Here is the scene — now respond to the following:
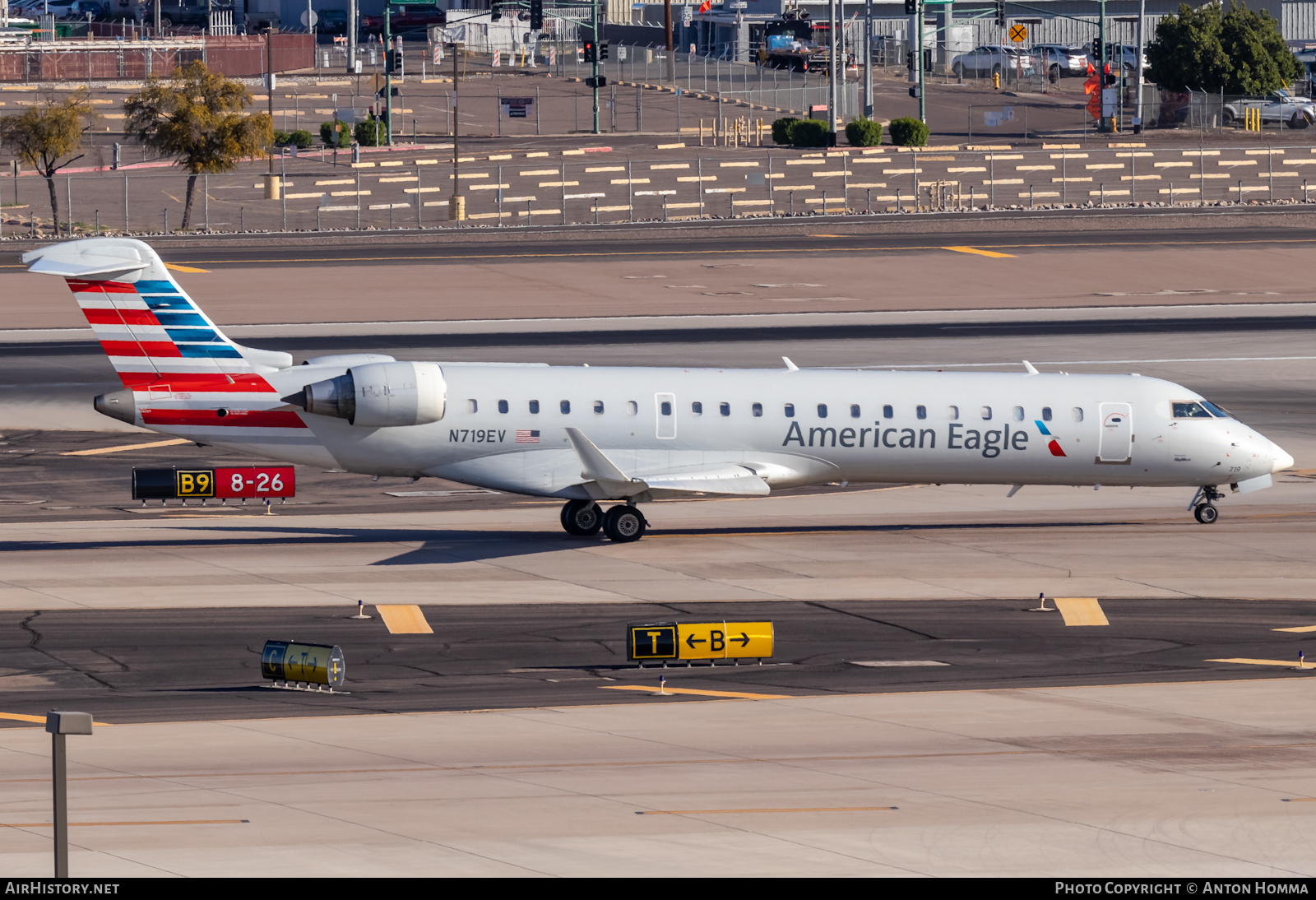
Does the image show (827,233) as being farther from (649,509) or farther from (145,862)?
(145,862)

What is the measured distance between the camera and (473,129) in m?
124

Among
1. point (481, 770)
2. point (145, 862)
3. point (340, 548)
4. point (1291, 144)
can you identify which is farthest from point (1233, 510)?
point (1291, 144)

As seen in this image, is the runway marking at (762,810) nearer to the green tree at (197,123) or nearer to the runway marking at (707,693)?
the runway marking at (707,693)

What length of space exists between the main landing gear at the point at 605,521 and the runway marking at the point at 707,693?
394 inches

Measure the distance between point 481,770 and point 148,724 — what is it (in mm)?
4958

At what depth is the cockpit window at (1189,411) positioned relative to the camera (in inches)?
1517

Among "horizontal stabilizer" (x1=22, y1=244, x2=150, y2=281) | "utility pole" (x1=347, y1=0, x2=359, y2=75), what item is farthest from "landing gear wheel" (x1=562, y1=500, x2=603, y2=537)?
"utility pole" (x1=347, y1=0, x2=359, y2=75)

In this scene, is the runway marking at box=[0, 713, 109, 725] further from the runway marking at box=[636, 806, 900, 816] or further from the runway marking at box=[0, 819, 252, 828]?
the runway marking at box=[636, 806, 900, 816]

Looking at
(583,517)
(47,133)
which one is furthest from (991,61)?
(583,517)

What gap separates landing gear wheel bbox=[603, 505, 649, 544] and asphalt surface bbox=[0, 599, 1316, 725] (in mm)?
5258

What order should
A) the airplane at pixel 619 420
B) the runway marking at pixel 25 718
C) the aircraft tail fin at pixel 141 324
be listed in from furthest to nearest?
the airplane at pixel 619 420 → the aircraft tail fin at pixel 141 324 → the runway marking at pixel 25 718

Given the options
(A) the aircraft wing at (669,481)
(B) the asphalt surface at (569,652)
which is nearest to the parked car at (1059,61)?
(A) the aircraft wing at (669,481)

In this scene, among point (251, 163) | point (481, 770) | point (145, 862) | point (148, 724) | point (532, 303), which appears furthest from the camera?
point (251, 163)

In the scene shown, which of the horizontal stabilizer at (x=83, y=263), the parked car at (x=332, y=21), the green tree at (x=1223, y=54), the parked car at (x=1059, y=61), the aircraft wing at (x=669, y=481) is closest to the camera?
the horizontal stabilizer at (x=83, y=263)
